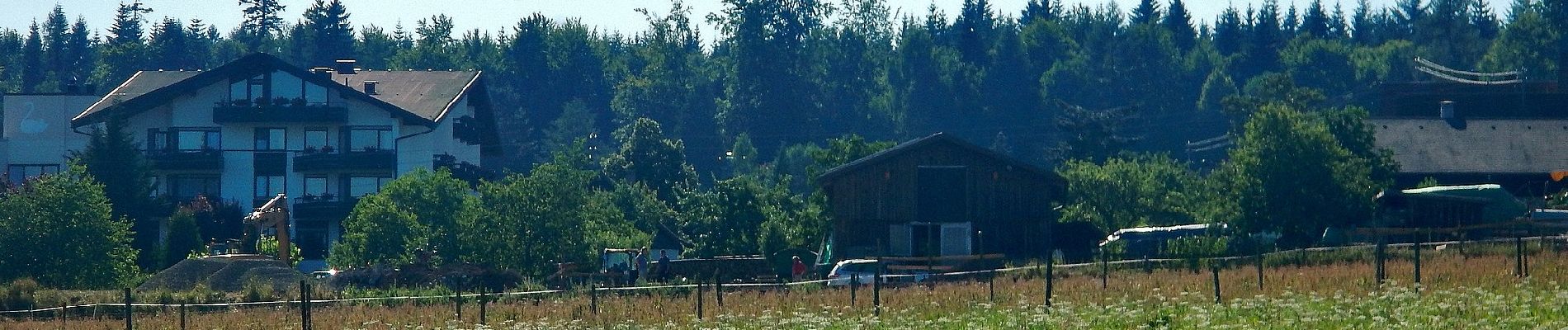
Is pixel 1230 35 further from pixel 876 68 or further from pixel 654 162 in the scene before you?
pixel 654 162

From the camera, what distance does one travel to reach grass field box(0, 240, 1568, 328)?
1218 inches

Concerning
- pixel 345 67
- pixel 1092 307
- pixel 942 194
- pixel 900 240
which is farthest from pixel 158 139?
pixel 1092 307

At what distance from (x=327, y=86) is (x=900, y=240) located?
25890mm

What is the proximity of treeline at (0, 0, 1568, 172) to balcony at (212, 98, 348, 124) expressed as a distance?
55.8 m

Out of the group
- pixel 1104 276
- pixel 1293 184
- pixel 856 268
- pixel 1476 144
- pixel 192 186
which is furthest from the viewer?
pixel 192 186

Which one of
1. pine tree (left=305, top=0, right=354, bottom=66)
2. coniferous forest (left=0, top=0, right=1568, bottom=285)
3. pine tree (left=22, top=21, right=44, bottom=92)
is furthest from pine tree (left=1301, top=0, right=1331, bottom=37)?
pine tree (left=22, top=21, right=44, bottom=92)

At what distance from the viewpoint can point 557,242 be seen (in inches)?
2260

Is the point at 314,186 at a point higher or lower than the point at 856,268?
higher

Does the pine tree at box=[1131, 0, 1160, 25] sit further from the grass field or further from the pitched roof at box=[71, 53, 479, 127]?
the grass field

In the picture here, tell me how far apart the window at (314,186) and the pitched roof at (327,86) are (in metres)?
3.27

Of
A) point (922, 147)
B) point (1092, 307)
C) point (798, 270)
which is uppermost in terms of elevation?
point (922, 147)

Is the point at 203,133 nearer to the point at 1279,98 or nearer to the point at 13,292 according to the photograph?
the point at 13,292

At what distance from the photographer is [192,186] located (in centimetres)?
7831

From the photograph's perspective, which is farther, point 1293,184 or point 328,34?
point 328,34
